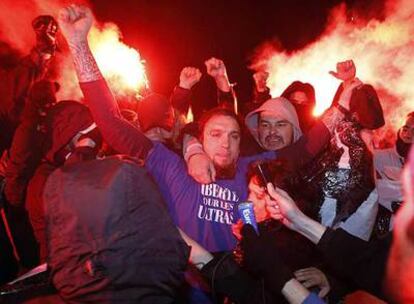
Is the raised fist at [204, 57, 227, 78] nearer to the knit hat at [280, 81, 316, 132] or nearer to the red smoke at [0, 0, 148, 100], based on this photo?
the knit hat at [280, 81, 316, 132]

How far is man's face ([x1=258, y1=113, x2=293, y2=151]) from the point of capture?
445cm

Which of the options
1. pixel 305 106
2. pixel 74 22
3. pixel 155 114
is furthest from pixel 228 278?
pixel 305 106

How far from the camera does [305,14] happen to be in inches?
433

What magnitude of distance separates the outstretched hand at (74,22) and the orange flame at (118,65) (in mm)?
2869

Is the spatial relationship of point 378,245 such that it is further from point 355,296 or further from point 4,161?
point 4,161

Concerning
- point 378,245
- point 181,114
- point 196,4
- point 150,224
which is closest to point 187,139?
Result: point 181,114

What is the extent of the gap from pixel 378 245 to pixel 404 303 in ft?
2.71

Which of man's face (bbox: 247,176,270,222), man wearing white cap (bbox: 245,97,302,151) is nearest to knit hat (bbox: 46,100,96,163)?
man wearing white cap (bbox: 245,97,302,151)

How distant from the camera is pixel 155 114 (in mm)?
4621

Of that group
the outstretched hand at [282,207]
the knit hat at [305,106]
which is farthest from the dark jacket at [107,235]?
the knit hat at [305,106]

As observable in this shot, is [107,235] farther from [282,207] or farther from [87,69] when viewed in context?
[87,69]

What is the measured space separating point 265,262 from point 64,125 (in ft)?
9.07

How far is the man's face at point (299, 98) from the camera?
17.8 feet

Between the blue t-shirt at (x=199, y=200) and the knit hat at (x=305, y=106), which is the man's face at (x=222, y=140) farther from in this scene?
the knit hat at (x=305, y=106)
